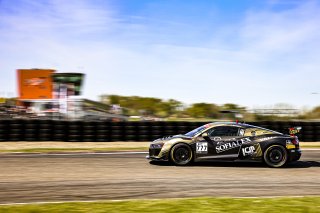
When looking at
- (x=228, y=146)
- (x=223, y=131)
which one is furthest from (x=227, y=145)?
(x=223, y=131)

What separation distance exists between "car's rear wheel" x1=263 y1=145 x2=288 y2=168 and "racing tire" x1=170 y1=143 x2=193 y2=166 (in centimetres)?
226

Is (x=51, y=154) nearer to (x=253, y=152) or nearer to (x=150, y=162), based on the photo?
(x=150, y=162)

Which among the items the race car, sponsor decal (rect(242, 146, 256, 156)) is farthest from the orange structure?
sponsor decal (rect(242, 146, 256, 156))

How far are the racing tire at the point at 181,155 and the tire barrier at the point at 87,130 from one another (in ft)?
24.3


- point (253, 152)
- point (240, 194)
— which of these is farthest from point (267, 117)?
point (240, 194)

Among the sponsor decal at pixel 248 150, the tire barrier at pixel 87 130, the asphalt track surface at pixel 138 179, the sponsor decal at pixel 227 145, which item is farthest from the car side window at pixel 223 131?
the tire barrier at pixel 87 130

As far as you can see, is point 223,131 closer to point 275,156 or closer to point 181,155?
point 181,155

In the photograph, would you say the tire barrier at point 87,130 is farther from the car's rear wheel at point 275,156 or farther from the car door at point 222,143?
the car's rear wheel at point 275,156

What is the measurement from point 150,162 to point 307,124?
1148 centimetres

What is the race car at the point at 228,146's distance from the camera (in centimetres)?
1045

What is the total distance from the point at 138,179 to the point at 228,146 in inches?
130

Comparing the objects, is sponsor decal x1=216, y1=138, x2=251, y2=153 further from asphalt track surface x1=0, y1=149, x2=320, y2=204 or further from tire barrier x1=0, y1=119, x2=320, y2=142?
tire barrier x1=0, y1=119, x2=320, y2=142

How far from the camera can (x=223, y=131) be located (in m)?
10.7

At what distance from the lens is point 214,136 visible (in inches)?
416
